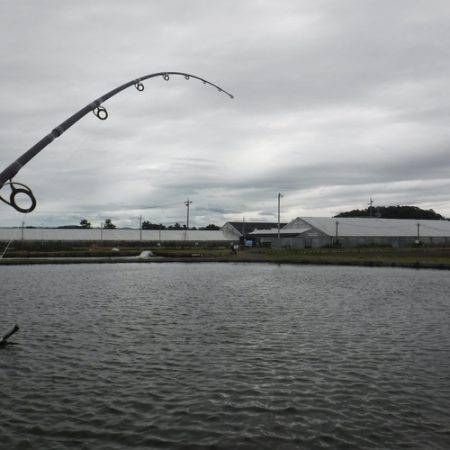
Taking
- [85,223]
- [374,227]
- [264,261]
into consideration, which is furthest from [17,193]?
[85,223]

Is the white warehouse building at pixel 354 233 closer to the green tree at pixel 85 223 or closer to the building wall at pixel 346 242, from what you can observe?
the building wall at pixel 346 242

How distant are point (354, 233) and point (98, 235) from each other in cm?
6377

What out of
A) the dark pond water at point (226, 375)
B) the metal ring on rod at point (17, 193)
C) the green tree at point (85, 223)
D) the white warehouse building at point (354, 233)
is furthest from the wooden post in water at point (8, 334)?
the green tree at point (85, 223)

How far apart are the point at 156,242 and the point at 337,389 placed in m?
111

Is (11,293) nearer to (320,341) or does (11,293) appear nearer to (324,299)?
(324,299)

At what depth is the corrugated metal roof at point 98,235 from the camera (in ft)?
379

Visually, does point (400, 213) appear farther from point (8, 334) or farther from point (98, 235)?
point (8, 334)

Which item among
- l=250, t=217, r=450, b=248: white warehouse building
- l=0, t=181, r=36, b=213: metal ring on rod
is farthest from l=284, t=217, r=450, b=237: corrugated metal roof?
l=0, t=181, r=36, b=213: metal ring on rod

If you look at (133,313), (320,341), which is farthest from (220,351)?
(133,313)

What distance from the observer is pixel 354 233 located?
108875 millimetres

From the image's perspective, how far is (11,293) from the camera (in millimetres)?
35031

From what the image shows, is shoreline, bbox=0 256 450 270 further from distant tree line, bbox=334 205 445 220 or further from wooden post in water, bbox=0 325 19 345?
distant tree line, bbox=334 205 445 220

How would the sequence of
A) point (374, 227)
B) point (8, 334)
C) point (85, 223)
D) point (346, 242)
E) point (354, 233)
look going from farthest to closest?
1. point (85, 223)
2. point (374, 227)
3. point (354, 233)
4. point (346, 242)
5. point (8, 334)

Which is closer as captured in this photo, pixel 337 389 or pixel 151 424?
pixel 151 424
